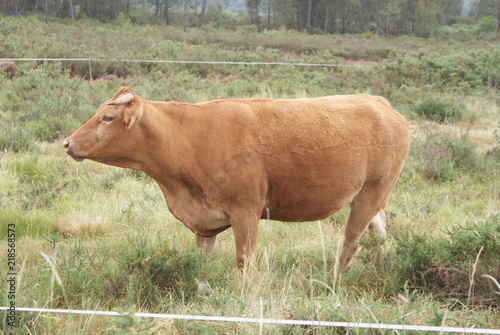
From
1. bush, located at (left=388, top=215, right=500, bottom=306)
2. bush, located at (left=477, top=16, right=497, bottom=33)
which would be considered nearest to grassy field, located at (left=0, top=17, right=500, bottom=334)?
bush, located at (left=388, top=215, right=500, bottom=306)

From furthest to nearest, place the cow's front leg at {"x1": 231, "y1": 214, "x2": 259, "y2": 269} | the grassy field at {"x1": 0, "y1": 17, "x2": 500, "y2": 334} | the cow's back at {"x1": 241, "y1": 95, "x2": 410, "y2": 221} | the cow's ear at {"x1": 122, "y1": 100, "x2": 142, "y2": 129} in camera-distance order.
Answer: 1. the cow's back at {"x1": 241, "y1": 95, "x2": 410, "y2": 221}
2. the cow's front leg at {"x1": 231, "y1": 214, "x2": 259, "y2": 269}
3. the cow's ear at {"x1": 122, "y1": 100, "x2": 142, "y2": 129}
4. the grassy field at {"x1": 0, "y1": 17, "x2": 500, "y2": 334}

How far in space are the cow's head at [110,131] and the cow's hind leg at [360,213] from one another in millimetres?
2205

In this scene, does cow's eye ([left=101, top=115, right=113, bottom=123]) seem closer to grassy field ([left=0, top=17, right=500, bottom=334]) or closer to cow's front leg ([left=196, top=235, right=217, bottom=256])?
grassy field ([left=0, top=17, right=500, bottom=334])

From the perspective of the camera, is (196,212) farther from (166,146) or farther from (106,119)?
(106,119)

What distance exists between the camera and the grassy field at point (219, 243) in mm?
3858

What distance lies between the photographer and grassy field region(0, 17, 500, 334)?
3.86m

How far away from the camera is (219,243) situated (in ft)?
19.6

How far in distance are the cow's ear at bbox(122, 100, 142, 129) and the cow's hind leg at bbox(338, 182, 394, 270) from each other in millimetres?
2223

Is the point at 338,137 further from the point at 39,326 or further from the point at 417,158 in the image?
the point at 417,158

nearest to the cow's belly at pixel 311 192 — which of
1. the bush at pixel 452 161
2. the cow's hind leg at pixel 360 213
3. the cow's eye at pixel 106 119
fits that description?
the cow's hind leg at pixel 360 213

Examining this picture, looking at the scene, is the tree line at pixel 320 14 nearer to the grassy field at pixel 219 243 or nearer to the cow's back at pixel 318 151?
the grassy field at pixel 219 243

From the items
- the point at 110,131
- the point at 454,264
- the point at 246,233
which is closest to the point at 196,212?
the point at 246,233

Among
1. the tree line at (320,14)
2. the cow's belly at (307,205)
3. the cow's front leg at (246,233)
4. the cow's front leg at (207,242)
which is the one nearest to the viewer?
the cow's front leg at (246,233)

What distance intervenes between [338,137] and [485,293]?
1.73 m
